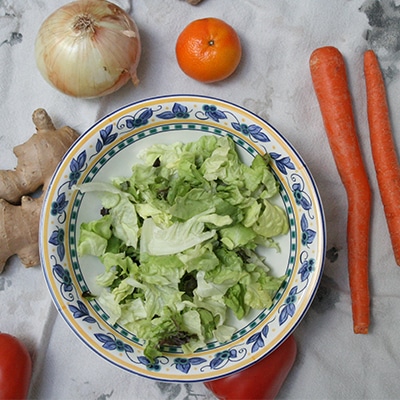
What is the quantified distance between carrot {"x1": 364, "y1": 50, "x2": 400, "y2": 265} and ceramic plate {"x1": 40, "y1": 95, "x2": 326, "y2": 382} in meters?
0.28

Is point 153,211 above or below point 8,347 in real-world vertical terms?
above

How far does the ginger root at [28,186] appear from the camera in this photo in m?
1.25

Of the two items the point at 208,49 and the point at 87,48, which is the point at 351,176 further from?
the point at 87,48

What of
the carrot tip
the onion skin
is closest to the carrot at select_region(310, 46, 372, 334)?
the carrot tip

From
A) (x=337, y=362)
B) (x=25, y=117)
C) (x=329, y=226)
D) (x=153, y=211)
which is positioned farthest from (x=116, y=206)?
(x=337, y=362)

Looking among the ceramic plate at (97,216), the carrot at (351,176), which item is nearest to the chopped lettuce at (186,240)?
the ceramic plate at (97,216)

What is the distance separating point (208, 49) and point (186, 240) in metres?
0.43

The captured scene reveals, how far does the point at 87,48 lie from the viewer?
1.19 metres

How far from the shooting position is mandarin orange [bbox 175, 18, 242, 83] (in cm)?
126

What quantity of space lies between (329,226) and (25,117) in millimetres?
781

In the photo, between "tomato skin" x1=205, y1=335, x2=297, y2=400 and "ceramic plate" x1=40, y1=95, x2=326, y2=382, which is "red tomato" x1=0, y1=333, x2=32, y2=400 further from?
"tomato skin" x1=205, y1=335, x2=297, y2=400

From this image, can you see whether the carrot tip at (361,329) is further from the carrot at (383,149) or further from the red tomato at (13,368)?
the red tomato at (13,368)

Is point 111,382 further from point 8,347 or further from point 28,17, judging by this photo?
point 28,17

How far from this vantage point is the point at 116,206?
3.94 ft
